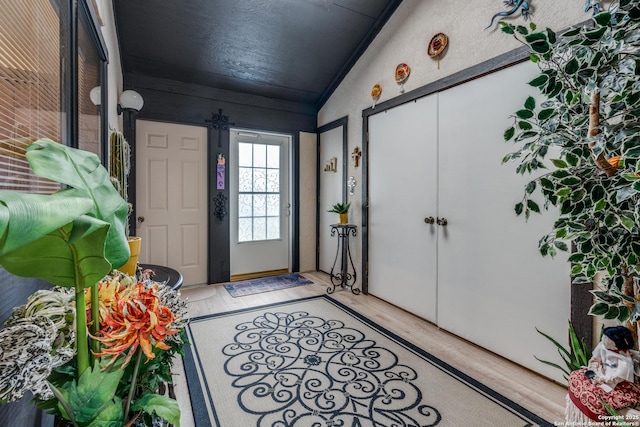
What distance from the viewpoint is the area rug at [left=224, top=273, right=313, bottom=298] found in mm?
3357

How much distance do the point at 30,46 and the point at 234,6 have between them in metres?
2.29

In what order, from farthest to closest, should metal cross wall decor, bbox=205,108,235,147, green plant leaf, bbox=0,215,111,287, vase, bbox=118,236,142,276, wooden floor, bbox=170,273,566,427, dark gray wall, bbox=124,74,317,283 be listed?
metal cross wall decor, bbox=205,108,235,147 < dark gray wall, bbox=124,74,317,283 < wooden floor, bbox=170,273,566,427 < vase, bbox=118,236,142,276 < green plant leaf, bbox=0,215,111,287

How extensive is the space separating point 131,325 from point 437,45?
2.79m

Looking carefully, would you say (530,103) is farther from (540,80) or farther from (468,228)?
(468,228)

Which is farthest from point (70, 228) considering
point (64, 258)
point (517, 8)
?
point (517, 8)

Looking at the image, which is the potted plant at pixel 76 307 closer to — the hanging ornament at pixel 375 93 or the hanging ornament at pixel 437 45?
the hanging ornament at pixel 437 45

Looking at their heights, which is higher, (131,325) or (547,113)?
(547,113)

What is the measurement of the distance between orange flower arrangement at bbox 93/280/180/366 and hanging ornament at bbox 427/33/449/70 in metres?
2.68

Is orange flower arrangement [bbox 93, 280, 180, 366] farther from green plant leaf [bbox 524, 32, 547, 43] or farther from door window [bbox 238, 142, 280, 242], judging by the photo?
door window [bbox 238, 142, 280, 242]

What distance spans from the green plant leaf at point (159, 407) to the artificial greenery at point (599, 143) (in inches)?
51.8

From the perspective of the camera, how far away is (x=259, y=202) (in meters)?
3.96

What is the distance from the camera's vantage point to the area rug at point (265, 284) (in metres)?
3.36

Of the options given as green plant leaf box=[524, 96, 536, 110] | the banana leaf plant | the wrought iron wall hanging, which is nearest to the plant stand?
the wrought iron wall hanging

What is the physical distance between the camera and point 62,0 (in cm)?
101
